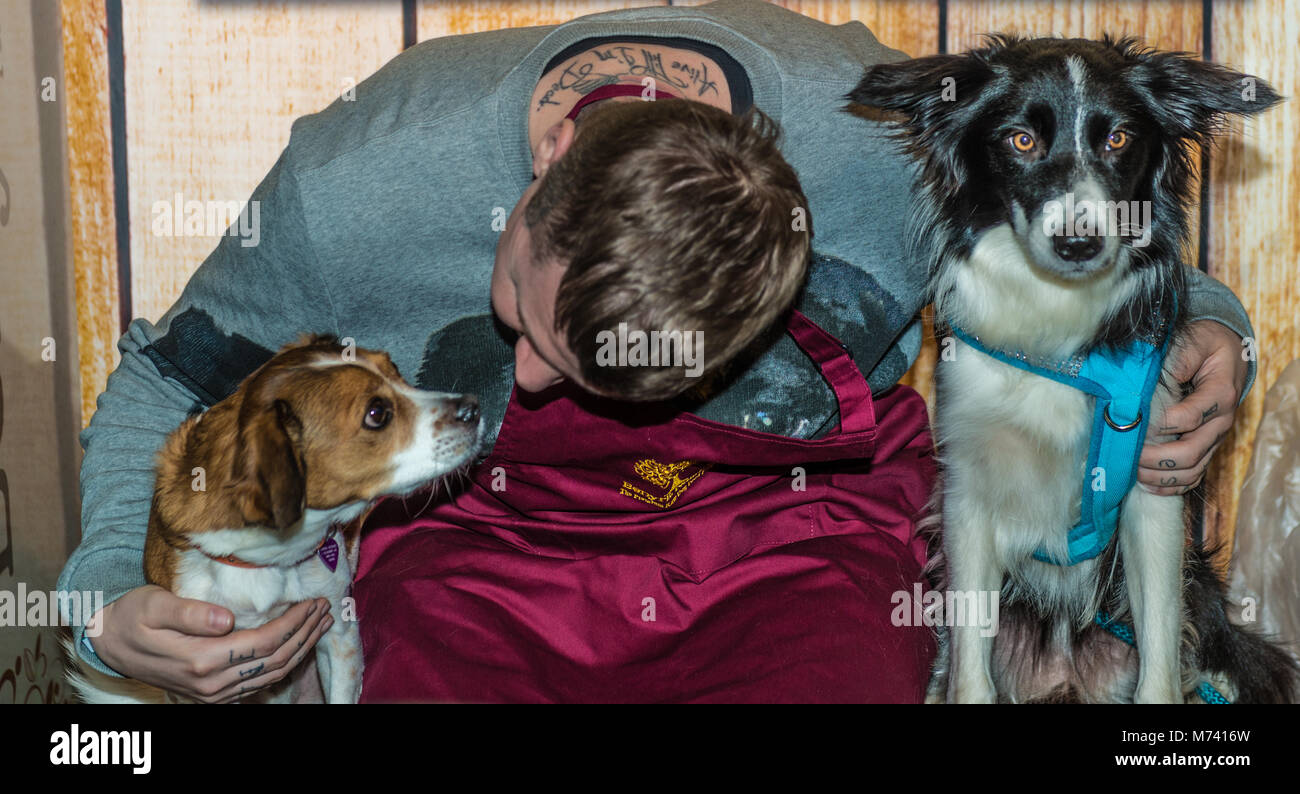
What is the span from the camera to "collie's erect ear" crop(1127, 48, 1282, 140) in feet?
5.10

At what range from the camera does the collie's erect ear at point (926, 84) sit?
160cm

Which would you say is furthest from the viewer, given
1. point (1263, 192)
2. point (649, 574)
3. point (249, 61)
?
point (1263, 192)

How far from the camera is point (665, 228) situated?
127 cm

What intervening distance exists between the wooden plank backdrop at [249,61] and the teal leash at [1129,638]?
0.98m

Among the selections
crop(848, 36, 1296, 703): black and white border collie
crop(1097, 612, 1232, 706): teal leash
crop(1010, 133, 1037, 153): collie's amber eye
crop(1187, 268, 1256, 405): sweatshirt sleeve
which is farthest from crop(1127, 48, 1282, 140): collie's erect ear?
crop(1097, 612, 1232, 706): teal leash

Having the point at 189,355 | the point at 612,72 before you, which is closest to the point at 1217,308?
the point at 612,72

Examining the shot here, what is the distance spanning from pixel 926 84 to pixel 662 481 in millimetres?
706

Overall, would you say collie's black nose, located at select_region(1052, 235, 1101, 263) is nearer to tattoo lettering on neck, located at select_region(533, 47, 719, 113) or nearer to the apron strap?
the apron strap

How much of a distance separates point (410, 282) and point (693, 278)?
1.96 feet

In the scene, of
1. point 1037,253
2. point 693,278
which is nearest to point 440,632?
point 693,278

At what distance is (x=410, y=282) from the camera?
5.63 feet

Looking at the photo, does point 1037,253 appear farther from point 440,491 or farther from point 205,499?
point 205,499

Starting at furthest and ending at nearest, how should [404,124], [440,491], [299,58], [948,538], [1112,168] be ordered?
[299,58], [440,491], [948,538], [404,124], [1112,168]

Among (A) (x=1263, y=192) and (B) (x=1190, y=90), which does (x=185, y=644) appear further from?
(A) (x=1263, y=192)
